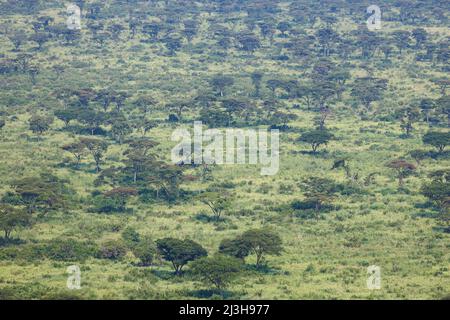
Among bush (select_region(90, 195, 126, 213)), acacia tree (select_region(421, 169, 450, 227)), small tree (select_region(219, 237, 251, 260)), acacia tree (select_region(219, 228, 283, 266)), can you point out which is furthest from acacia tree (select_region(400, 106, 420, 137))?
small tree (select_region(219, 237, 251, 260))

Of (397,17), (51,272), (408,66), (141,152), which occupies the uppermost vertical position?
(397,17)

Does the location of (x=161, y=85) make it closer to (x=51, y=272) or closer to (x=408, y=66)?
(x=408, y=66)

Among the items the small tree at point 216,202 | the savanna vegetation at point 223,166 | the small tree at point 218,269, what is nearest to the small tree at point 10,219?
the savanna vegetation at point 223,166

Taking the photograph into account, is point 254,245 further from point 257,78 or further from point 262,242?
point 257,78

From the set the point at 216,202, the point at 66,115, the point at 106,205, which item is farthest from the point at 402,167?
the point at 66,115

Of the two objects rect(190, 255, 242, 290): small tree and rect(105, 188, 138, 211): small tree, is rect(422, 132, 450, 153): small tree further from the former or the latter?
rect(190, 255, 242, 290): small tree

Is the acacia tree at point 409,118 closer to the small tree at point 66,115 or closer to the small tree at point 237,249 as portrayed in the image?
the small tree at point 66,115
